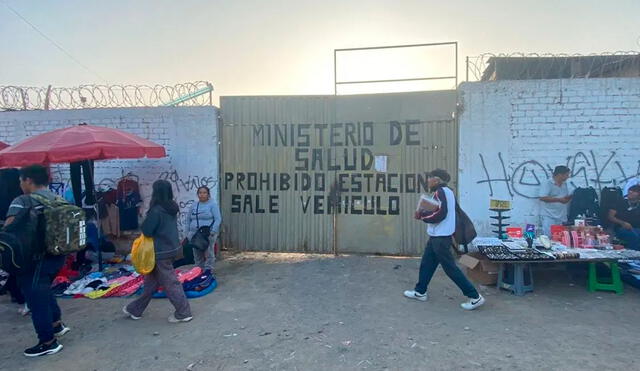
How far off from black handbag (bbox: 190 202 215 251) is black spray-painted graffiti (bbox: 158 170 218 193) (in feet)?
3.65

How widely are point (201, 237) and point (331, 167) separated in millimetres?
2444

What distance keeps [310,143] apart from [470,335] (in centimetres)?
422

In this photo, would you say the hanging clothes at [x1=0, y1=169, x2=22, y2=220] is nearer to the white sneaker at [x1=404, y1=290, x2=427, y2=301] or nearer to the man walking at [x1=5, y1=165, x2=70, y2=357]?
the man walking at [x1=5, y1=165, x2=70, y2=357]

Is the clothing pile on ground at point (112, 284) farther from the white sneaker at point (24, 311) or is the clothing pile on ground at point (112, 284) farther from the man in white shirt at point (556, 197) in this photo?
the man in white shirt at point (556, 197)

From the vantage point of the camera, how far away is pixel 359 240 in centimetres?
725

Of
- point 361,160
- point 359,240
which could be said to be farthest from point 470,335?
point 361,160

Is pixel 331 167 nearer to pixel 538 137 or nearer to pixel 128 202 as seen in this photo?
pixel 538 137

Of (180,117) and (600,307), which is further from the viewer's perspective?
(180,117)

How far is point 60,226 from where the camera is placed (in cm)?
395

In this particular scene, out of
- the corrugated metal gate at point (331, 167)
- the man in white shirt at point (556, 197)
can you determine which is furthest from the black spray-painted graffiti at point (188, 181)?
the man in white shirt at point (556, 197)

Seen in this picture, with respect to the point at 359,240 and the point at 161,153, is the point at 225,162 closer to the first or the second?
the point at 161,153

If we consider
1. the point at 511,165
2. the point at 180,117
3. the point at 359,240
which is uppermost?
the point at 180,117

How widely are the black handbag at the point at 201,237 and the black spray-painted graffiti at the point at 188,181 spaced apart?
3.65 feet

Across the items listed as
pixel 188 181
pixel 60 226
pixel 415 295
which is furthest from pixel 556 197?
pixel 60 226
